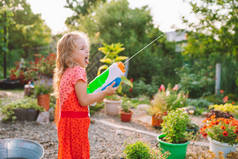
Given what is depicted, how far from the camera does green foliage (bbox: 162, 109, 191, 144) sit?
230 centimetres

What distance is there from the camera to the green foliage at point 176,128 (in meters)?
2.30

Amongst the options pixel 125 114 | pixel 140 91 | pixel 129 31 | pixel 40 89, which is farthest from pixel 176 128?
pixel 129 31

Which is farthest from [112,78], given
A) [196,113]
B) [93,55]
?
[93,55]

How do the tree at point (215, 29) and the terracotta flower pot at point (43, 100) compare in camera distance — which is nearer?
the terracotta flower pot at point (43, 100)

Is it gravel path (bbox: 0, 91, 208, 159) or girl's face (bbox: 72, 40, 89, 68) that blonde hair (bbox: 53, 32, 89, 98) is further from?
gravel path (bbox: 0, 91, 208, 159)

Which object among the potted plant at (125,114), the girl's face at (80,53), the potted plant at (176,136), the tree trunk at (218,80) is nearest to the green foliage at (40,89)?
the potted plant at (125,114)

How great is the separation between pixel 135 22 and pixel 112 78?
7.44m

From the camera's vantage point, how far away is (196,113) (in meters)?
4.82

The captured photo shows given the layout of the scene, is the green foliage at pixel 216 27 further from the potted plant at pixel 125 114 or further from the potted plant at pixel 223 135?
the potted plant at pixel 223 135

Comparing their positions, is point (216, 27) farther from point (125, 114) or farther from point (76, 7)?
point (76, 7)

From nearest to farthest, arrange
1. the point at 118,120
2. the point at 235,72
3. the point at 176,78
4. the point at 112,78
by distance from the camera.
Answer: the point at 112,78
the point at 118,120
the point at 235,72
the point at 176,78

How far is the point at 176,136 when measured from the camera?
2.31m

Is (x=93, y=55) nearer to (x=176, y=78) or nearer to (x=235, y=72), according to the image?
(x=176, y=78)

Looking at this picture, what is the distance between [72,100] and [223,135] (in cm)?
180
